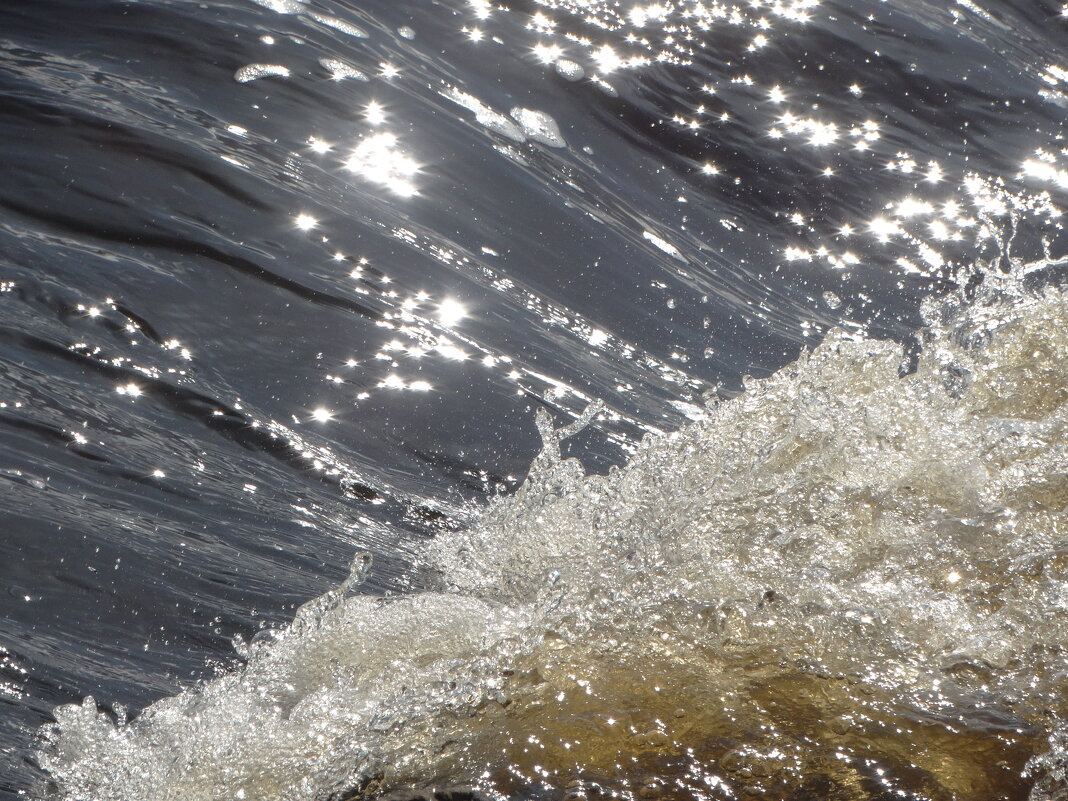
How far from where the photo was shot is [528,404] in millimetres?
3719

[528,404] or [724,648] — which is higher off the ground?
[724,648]

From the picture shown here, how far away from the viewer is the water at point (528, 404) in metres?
1.87

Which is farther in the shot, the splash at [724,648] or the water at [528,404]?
the water at [528,404]

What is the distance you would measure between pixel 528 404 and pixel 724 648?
1.84 meters

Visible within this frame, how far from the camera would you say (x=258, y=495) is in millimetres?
2959

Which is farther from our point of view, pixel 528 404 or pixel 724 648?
pixel 528 404

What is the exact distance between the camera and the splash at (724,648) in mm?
1712

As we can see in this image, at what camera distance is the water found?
1872 millimetres

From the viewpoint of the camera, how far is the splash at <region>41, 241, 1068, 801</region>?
1.71 metres

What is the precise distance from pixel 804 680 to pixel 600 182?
12.0 feet

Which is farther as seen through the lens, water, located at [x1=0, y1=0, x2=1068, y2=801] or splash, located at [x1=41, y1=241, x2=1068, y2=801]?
water, located at [x1=0, y1=0, x2=1068, y2=801]

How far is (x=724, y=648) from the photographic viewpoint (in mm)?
1956

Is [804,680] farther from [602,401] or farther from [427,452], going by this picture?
[602,401]

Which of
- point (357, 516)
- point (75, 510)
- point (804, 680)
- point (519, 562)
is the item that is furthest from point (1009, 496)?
point (75, 510)
